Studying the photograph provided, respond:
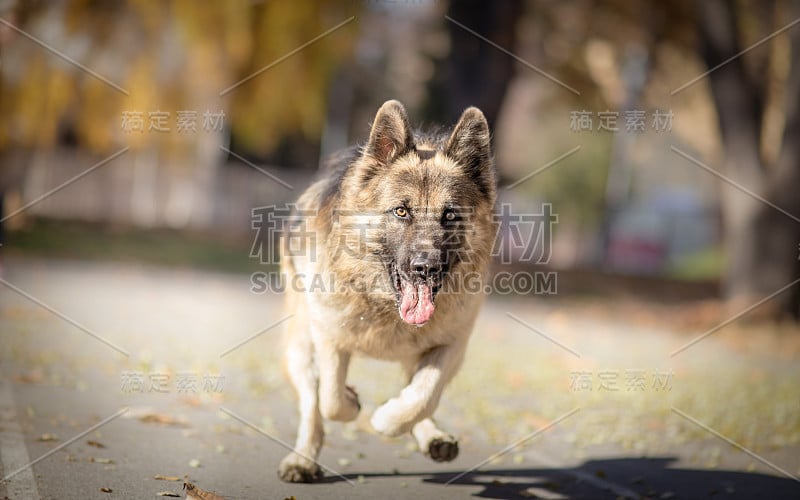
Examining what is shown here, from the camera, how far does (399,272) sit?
17.8 ft

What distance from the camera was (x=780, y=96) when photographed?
25531 mm

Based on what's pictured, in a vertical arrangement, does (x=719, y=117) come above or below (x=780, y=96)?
below

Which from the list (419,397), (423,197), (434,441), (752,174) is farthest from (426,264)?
(752,174)

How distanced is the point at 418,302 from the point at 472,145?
1.22 meters

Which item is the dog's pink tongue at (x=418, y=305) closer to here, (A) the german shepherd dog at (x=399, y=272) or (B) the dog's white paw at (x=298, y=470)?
(A) the german shepherd dog at (x=399, y=272)

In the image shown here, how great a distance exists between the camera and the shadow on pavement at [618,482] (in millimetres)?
5891

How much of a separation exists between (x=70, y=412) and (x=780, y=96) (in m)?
24.2

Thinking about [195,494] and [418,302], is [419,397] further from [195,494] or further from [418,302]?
[195,494]

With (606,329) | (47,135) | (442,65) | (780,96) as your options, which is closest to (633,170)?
(442,65)

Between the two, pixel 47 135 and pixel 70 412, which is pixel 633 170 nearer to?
pixel 47 135

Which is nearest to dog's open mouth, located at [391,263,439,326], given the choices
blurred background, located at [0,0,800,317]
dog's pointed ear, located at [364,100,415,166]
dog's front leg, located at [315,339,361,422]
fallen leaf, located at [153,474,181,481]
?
dog's front leg, located at [315,339,361,422]

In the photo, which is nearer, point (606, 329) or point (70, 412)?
point (70, 412)

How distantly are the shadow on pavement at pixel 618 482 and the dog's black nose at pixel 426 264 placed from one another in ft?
5.10

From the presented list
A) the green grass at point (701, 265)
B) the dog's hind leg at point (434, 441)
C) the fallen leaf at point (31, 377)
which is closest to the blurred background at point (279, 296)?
the fallen leaf at point (31, 377)
